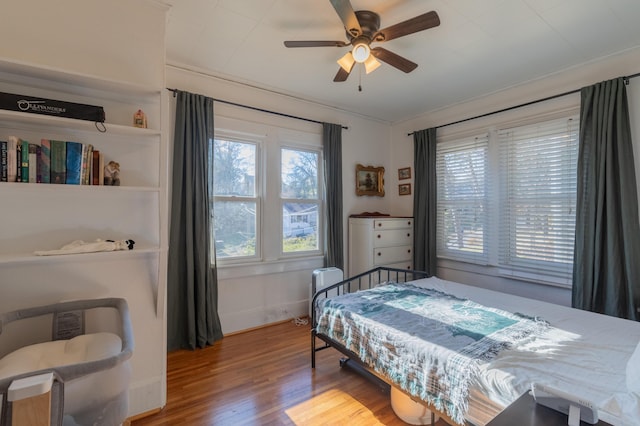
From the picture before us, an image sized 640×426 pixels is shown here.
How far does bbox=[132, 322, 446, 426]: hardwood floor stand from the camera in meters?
1.82

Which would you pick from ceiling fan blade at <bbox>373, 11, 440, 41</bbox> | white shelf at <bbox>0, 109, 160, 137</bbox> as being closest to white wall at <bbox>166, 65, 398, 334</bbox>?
white shelf at <bbox>0, 109, 160, 137</bbox>

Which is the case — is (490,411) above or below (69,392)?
below

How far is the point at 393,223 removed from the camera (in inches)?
149

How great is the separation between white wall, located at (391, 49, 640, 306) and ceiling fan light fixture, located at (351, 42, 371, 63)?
2098 millimetres

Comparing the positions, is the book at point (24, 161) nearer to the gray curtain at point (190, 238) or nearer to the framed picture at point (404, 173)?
the gray curtain at point (190, 238)

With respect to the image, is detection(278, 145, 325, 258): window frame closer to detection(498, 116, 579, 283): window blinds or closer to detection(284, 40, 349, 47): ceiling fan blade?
detection(284, 40, 349, 47): ceiling fan blade

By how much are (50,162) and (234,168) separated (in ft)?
5.67

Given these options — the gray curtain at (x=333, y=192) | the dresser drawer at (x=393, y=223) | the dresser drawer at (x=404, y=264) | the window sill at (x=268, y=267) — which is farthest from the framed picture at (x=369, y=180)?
the window sill at (x=268, y=267)

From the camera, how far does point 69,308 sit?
1.54 metres

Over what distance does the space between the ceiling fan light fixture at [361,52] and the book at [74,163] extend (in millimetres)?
1775

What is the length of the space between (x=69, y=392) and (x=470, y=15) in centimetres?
301

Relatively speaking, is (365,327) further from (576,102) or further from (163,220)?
(576,102)

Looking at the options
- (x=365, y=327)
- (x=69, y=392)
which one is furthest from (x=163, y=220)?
(x=365, y=327)

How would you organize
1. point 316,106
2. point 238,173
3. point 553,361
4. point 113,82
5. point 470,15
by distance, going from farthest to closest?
1. point 316,106
2. point 238,173
3. point 470,15
4. point 113,82
5. point 553,361
